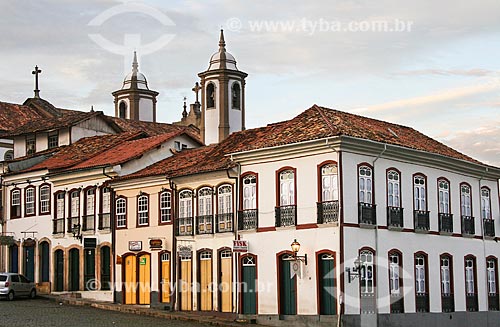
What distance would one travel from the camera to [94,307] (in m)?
39.6

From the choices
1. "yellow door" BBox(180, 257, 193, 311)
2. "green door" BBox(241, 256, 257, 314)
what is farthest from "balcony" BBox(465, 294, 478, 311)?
"yellow door" BBox(180, 257, 193, 311)

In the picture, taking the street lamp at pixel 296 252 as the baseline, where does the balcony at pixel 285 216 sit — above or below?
above

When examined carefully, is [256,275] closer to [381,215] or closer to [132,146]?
[381,215]

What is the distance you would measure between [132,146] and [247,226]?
1163cm

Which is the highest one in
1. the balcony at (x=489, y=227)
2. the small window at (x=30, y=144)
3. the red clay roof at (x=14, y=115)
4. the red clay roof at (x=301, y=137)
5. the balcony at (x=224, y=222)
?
the red clay roof at (x=14, y=115)

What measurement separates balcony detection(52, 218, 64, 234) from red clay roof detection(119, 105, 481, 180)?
5.32m

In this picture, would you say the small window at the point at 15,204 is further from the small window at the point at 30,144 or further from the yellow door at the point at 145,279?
the yellow door at the point at 145,279

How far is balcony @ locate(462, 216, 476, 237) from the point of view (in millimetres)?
38969

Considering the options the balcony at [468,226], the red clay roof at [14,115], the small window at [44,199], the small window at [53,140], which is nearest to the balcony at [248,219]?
the balcony at [468,226]

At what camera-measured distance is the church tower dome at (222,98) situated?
56312mm

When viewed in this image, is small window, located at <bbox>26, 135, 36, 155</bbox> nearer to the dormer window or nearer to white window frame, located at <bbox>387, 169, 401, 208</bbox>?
the dormer window

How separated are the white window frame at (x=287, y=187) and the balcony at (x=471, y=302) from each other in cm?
950

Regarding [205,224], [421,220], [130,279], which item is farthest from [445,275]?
[130,279]

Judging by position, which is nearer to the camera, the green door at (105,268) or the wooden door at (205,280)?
the wooden door at (205,280)
